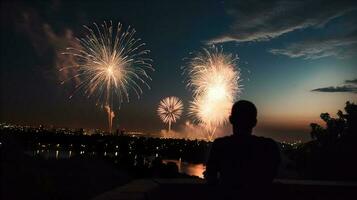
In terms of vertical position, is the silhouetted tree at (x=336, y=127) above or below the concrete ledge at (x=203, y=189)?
above

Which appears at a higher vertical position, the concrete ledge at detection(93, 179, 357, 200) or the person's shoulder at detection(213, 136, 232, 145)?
the person's shoulder at detection(213, 136, 232, 145)

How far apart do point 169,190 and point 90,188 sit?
21827 millimetres

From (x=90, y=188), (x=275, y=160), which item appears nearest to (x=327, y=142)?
(x=90, y=188)

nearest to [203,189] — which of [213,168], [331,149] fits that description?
[213,168]

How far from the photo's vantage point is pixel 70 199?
72.8 feet

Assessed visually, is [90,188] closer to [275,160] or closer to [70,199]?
[70,199]

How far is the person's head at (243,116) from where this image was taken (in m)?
4.38

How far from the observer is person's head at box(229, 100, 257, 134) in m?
4.38

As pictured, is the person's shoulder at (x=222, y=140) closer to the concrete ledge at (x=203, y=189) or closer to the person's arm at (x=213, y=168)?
the person's arm at (x=213, y=168)

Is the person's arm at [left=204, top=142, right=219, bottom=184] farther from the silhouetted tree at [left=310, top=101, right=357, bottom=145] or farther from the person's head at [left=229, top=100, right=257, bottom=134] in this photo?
the silhouetted tree at [left=310, top=101, right=357, bottom=145]

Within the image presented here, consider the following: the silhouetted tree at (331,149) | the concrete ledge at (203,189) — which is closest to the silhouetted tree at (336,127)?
the silhouetted tree at (331,149)

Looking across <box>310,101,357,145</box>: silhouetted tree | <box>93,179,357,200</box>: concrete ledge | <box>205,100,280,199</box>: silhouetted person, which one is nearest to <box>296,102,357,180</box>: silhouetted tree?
<box>310,101,357,145</box>: silhouetted tree

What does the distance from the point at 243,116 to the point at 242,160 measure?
0.42 metres

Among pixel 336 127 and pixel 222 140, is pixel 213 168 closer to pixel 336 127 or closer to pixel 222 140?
pixel 222 140
